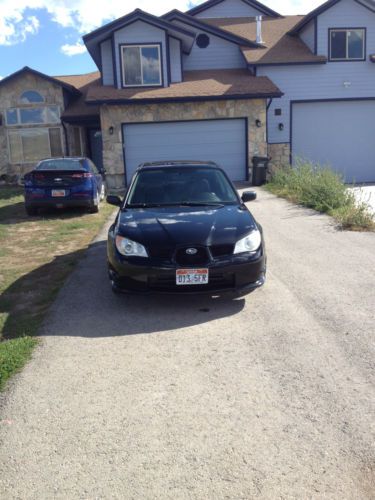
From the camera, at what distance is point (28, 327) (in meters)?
5.15

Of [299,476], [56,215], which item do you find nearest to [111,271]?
[299,476]


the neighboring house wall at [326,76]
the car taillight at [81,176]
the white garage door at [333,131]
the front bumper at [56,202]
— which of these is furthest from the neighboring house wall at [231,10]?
the front bumper at [56,202]

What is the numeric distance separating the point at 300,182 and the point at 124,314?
9.62 m

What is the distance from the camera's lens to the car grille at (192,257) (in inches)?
211

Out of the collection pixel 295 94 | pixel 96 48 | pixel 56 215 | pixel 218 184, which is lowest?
pixel 56 215

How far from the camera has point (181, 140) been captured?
18.5 meters

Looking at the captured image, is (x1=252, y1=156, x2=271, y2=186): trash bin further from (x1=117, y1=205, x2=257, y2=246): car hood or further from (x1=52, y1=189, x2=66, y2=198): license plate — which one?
(x1=117, y1=205, x2=257, y2=246): car hood

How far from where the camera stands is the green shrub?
10.1 m

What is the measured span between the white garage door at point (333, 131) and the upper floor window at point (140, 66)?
5.75m

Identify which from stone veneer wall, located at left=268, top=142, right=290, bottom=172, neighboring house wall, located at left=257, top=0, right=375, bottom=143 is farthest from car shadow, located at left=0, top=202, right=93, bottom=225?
neighboring house wall, located at left=257, top=0, right=375, bottom=143

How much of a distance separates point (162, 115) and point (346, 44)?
8.24 m

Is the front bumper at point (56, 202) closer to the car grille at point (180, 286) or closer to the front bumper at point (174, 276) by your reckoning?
the front bumper at point (174, 276)

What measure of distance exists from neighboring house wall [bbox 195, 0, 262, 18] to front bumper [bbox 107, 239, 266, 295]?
22739mm

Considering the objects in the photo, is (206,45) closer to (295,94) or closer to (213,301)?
(295,94)
